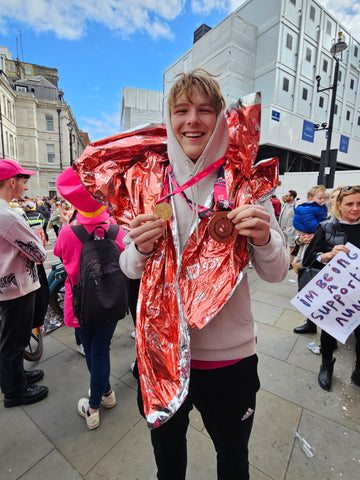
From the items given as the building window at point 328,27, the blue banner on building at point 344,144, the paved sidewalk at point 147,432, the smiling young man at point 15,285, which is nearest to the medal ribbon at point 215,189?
the smiling young man at point 15,285

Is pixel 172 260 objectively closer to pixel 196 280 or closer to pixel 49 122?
pixel 196 280

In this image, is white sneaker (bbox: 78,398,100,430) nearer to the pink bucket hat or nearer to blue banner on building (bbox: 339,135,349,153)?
the pink bucket hat

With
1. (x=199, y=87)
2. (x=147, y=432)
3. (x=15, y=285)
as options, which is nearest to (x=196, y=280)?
(x=199, y=87)

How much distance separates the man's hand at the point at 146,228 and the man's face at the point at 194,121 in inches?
13.0

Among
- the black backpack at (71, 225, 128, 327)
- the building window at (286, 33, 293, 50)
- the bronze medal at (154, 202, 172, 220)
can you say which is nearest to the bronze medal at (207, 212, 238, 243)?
the bronze medal at (154, 202, 172, 220)

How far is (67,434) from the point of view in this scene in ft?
6.22

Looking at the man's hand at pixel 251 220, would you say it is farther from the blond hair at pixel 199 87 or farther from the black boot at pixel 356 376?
the black boot at pixel 356 376

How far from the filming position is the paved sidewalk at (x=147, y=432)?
5.36 feet

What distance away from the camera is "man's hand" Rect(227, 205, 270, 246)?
83 cm

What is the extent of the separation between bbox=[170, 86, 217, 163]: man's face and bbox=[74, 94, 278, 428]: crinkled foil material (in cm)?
9

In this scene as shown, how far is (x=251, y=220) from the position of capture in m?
0.83

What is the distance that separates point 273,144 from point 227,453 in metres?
19.5

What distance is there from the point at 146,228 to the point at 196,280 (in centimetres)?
28

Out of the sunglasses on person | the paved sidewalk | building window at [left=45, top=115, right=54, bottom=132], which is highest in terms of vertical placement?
building window at [left=45, top=115, right=54, bottom=132]
